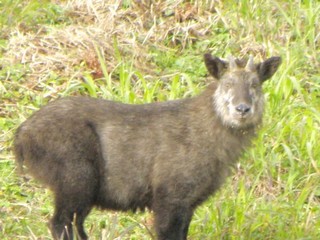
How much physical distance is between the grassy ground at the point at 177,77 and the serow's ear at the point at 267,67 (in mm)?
1042

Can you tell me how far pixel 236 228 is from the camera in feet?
28.4

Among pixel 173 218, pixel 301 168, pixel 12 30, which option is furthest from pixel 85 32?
pixel 173 218

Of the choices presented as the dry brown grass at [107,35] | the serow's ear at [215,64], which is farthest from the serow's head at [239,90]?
the dry brown grass at [107,35]

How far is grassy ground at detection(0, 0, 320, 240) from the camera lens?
8992mm

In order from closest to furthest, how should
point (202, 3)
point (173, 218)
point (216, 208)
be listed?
point (173, 218), point (216, 208), point (202, 3)

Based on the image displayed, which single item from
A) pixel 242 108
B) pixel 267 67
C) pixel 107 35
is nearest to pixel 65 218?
pixel 242 108

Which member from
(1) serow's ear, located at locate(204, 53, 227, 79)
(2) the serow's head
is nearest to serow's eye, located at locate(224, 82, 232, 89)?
(2) the serow's head

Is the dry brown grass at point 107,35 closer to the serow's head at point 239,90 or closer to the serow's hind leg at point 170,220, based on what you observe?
the serow's head at point 239,90

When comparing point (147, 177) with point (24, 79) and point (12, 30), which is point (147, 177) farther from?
point (12, 30)

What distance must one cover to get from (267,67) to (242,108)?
0.59 metres

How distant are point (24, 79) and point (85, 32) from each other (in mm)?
885

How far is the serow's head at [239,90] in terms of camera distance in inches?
324

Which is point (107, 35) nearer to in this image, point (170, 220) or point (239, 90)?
point (239, 90)

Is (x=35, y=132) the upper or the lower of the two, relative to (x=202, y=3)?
lower
